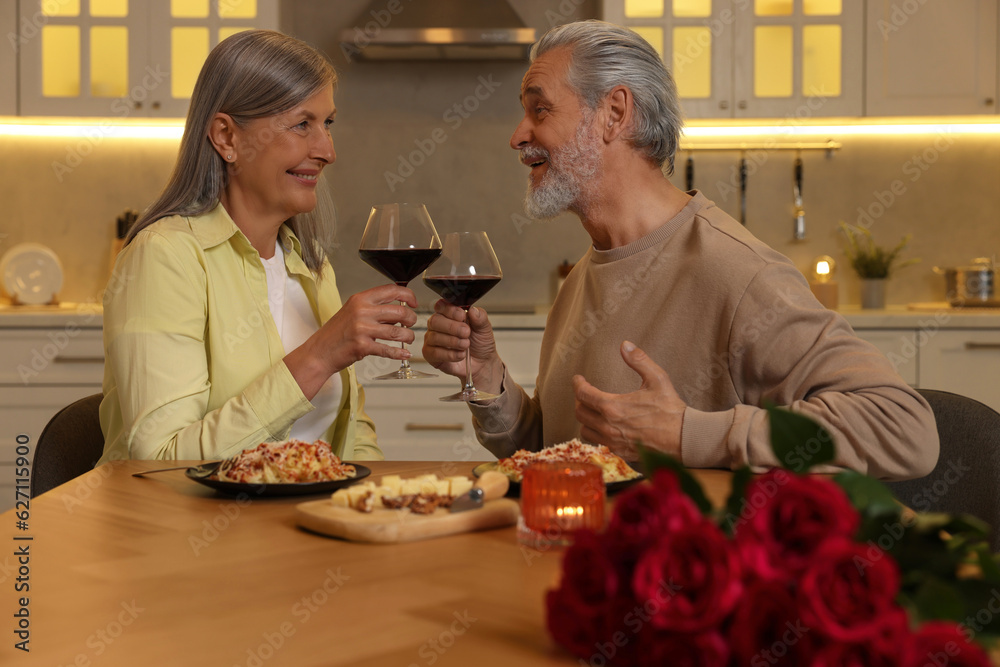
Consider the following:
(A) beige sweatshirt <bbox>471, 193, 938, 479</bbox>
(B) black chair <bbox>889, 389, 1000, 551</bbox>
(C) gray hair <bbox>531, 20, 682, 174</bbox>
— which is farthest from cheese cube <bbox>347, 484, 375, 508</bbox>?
(C) gray hair <bbox>531, 20, 682, 174</bbox>

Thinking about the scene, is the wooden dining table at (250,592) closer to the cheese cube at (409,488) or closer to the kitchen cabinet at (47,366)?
the cheese cube at (409,488)

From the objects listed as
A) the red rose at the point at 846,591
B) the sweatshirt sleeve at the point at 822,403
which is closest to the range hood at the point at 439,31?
the sweatshirt sleeve at the point at 822,403

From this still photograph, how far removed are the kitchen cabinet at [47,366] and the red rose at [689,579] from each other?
124 inches

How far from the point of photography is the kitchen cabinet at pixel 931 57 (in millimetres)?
3418

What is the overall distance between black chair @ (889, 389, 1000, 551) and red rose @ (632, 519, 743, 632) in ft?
3.32

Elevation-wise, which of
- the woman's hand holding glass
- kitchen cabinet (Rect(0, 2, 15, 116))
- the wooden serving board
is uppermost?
kitchen cabinet (Rect(0, 2, 15, 116))

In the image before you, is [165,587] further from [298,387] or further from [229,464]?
[298,387]

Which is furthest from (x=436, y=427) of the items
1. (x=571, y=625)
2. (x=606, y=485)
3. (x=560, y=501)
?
(x=571, y=625)

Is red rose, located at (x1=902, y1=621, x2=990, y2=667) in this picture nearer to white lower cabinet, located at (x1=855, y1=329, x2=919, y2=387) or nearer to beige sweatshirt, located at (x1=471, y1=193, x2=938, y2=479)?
beige sweatshirt, located at (x1=471, y1=193, x2=938, y2=479)

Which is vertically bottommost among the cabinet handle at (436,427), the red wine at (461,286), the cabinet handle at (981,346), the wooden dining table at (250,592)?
the cabinet handle at (436,427)

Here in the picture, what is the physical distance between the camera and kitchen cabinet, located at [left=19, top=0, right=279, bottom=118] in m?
3.48

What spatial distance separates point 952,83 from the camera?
11.3ft

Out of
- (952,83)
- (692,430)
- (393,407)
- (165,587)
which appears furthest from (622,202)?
(952,83)

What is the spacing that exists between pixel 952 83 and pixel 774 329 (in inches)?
105
